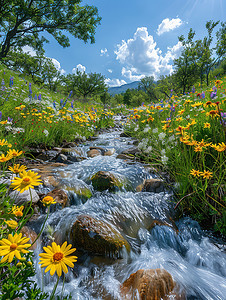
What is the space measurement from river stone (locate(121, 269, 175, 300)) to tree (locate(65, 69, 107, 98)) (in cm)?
3879

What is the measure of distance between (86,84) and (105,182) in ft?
125

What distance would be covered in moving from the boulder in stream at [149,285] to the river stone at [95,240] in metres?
0.31

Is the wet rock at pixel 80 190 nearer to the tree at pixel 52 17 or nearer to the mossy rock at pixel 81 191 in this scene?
the mossy rock at pixel 81 191

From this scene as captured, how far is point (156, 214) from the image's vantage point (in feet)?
7.25

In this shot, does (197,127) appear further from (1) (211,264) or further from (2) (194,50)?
(2) (194,50)

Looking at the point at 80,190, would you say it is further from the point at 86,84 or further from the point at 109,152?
the point at 86,84

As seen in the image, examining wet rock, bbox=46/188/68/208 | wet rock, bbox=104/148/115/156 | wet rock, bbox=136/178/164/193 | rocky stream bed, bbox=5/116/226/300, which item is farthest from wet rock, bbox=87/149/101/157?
wet rock, bbox=46/188/68/208

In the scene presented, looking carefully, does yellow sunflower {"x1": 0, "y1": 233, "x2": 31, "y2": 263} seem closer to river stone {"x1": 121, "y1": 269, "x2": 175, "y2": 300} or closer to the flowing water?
the flowing water

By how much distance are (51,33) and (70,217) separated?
17.4 meters

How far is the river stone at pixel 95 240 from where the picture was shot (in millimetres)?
1636

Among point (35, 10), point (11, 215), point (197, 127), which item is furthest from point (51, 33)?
point (11, 215)

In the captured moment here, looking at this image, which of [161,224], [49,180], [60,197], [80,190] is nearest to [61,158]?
[49,180]

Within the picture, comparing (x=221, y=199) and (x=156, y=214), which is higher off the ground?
(x=221, y=199)

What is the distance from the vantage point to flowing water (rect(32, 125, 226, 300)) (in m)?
1.37
